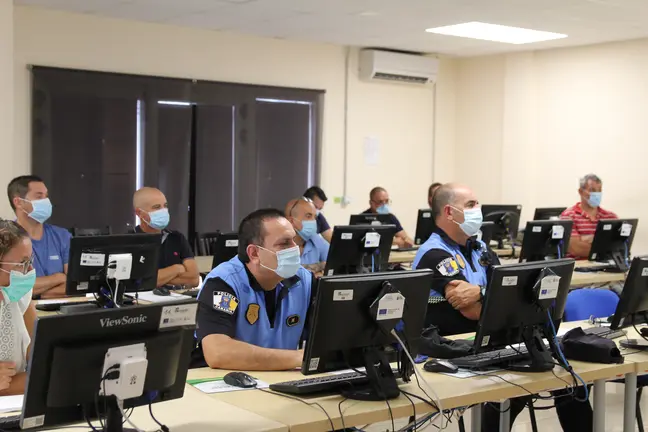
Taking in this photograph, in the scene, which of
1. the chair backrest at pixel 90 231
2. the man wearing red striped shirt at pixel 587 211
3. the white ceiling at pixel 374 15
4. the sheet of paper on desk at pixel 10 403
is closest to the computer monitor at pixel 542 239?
the man wearing red striped shirt at pixel 587 211

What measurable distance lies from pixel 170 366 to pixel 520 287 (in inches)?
57.2

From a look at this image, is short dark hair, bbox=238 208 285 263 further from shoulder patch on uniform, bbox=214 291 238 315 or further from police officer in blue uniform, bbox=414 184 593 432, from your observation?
police officer in blue uniform, bbox=414 184 593 432

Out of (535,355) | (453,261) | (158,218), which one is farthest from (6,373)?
(158,218)

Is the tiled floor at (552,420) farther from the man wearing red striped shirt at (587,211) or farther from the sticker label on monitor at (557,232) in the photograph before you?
the man wearing red striped shirt at (587,211)

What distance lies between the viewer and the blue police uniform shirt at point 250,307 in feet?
10.8

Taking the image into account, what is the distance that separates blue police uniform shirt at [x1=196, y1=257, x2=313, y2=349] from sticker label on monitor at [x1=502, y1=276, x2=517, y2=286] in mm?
851

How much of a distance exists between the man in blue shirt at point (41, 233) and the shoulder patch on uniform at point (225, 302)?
213 cm

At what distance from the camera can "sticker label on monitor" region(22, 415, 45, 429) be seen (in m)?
2.16

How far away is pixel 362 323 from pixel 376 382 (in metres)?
0.20

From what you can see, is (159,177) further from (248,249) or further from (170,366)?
(170,366)

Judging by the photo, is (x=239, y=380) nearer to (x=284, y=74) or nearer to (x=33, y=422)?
(x=33, y=422)

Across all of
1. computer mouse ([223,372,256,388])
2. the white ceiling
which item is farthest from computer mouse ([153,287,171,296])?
the white ceiling

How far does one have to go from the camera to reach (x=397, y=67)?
9797 millimetres

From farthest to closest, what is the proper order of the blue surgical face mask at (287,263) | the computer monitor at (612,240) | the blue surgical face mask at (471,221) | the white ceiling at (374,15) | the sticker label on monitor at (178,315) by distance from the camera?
the white ceiling at (374,15) → the computer monitor at (612,240) → the blue surgical face mask at (471,221) → the blue surgical face mask at (287,263) → the sticker label on monitor at (178,315)
